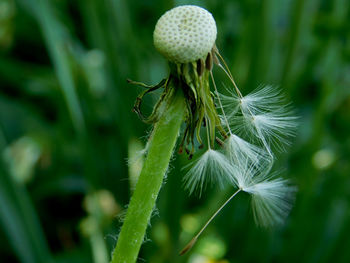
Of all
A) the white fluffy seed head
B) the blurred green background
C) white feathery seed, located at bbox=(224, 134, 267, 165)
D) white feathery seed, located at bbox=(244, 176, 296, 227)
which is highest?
the white fluffy seed head

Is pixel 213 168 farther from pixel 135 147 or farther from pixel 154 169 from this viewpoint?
pixel 135 147

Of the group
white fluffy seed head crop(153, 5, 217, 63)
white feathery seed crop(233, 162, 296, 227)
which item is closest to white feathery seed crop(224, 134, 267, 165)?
white feathery seed crop(233, 162, 296, 227)

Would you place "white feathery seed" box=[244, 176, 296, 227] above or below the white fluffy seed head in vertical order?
below

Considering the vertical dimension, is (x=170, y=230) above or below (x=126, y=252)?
below

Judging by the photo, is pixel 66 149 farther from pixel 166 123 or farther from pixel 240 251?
pixel 166 123

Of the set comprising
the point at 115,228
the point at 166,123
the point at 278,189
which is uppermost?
the point at 166,123

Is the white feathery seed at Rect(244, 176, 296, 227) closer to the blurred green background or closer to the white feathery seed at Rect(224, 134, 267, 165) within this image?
the white feathery seed at Rect(224, 134, 267, 165)

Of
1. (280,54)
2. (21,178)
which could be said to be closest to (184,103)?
(21,178)
